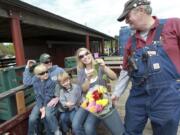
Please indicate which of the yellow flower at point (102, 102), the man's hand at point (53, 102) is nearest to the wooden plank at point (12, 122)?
the man's hand at point (53, 102)

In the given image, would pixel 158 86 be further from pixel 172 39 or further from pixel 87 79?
pixel 87 79

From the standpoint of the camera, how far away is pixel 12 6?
5.38 metres

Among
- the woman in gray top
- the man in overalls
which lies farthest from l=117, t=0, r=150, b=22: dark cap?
the woman in gray top

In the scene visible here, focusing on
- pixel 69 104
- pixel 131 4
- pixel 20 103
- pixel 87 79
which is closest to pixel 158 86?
pixel 131 4

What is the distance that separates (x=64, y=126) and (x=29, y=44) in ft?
41.5

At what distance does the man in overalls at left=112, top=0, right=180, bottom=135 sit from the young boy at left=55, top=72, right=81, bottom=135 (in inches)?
47.6

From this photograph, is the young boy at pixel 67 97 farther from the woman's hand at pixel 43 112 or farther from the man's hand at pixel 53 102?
the woman's hand at pixel 43 112

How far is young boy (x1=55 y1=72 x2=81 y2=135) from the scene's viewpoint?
326 centimetres

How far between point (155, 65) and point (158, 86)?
0.18m

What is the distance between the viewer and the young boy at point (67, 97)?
10.7 ft

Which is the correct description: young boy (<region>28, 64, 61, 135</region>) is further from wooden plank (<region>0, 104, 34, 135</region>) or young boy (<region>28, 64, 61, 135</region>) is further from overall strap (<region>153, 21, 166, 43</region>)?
overall strap (<region>153, 21, 166, 43</region>)

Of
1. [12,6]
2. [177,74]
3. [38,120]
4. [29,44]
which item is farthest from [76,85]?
[29,44]

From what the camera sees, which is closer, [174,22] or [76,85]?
[174,22]

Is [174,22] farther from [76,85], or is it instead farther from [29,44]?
[29,44]
